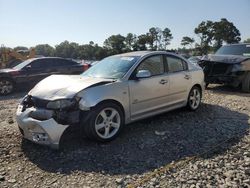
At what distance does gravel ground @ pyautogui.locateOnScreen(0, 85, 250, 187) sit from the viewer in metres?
4.07

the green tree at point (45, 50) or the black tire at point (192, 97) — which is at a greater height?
the green tree at point (45, 50)

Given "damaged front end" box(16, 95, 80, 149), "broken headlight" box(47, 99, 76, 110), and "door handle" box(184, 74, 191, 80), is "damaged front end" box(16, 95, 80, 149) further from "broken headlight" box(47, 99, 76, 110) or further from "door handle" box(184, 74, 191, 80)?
"door handle" box(184, 74, 191, 80)

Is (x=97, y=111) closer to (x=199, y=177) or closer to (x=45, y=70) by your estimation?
(x=199, y=177)

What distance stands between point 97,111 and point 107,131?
45cm

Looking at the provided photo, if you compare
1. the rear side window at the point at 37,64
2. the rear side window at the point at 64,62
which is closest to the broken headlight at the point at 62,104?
the rear side window at the point at 37,64

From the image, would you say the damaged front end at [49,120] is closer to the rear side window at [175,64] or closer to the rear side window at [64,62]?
the rear side window at [175,64]

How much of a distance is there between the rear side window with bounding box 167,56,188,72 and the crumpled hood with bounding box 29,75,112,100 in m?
1.79

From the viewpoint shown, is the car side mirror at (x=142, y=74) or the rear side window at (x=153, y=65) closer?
the car side mirror at (x=142, y=74)

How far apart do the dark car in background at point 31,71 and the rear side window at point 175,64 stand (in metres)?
7.16

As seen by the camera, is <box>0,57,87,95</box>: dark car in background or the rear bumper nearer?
the rear bumper

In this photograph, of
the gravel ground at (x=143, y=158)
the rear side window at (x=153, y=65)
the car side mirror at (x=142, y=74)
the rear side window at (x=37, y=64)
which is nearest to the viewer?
the gravel ground at (x=143, y=158)

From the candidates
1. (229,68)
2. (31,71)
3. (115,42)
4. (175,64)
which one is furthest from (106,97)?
(115,42)

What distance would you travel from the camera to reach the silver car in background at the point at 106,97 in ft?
16.1

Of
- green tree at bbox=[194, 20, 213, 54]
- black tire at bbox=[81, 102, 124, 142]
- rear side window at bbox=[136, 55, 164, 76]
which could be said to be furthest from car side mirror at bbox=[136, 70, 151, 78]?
green tree at bbox=[194, 20, 213, 54]
